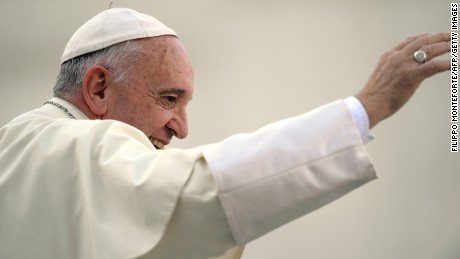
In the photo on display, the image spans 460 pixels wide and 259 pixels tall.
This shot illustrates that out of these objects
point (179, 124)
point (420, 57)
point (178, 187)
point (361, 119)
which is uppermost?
point (420, 57)

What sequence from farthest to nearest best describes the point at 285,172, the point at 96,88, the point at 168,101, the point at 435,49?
the point at 168,101, the point at 96,88, the point at 435,49, the point at 285,172

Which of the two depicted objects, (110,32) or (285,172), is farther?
(110,32)

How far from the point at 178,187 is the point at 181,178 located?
0.02m

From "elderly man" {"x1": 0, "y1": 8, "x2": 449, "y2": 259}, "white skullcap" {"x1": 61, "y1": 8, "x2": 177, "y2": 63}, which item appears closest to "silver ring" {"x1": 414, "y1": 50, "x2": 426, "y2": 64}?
"elderly man" {"x1": 0, "y1": 8, "x2": 449, "y2": 259}

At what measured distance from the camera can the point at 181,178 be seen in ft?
3.13

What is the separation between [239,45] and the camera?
3289 mm

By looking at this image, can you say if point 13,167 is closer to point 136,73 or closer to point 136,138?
point 136,138

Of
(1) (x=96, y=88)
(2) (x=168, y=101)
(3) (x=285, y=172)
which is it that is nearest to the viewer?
(3) (x=285, y=172)

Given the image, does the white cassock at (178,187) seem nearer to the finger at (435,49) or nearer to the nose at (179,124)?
the finger at (435,49)

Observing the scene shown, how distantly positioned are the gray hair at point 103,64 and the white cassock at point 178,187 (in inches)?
18.9

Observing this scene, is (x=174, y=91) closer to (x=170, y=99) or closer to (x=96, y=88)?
(x=170, y=99)

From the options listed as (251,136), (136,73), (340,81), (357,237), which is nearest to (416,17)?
(340,81)

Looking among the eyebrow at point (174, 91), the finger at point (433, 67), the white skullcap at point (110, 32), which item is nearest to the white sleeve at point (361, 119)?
the finger at point (433, 67)

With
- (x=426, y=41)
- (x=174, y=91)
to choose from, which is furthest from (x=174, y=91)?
(x=426, y=41)
